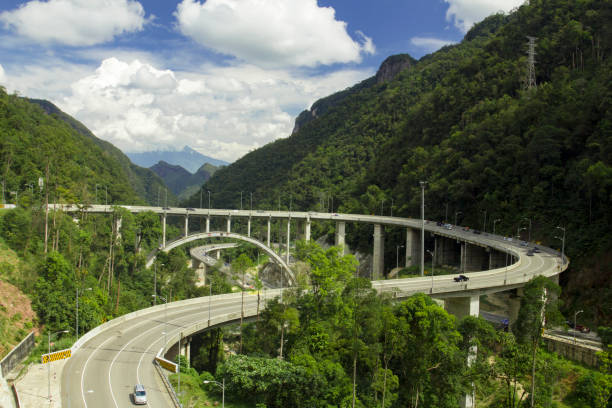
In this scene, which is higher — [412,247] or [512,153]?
[512,153]

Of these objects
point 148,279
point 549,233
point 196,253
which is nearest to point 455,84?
point 549,233

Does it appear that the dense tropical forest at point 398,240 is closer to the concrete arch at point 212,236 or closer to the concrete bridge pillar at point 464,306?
the concrete arch at point 212,236

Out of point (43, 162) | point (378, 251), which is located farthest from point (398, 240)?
point (43, 162)

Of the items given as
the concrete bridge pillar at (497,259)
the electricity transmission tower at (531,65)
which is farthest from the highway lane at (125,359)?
the electricity transmission tower at (531,65)

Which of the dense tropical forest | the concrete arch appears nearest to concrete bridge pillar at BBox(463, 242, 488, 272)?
the dense tropical forest

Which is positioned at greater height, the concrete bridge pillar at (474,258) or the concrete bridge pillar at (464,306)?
the concrete bridge pillar at (474,258)

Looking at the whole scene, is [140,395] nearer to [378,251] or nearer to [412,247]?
[412,247]
